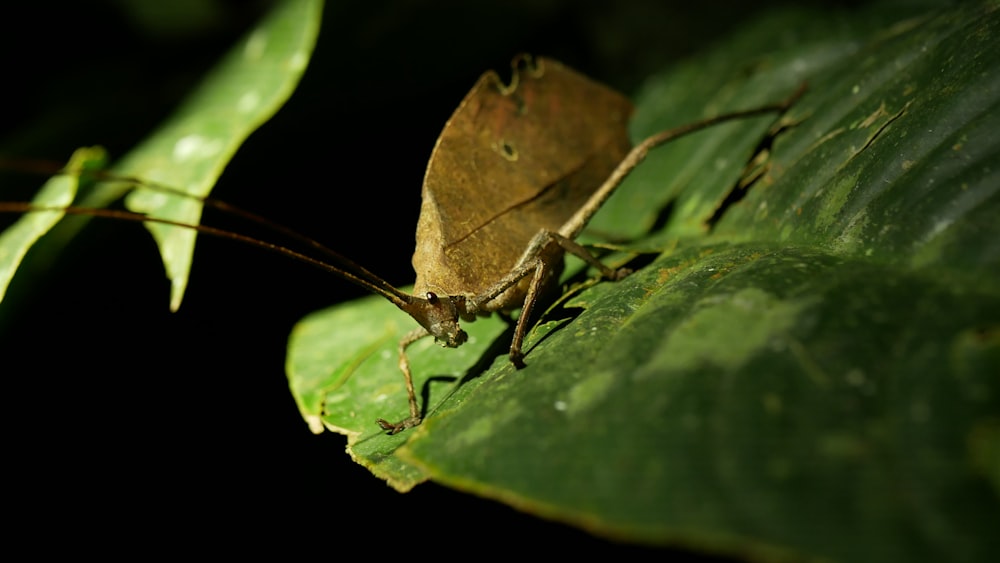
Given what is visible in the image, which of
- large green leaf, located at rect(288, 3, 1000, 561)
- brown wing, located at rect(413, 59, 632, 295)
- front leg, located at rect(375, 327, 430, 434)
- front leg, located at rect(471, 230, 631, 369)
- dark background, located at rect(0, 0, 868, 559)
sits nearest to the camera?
large green leaf, located at rect(288, 3, 1000, 561)

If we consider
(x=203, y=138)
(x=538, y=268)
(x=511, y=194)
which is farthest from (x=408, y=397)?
(x=203, y=138)

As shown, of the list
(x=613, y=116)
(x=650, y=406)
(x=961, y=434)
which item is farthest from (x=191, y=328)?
(x=961, y=434)

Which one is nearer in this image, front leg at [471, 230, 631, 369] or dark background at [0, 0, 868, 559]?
front leg at [471, 230, 631, 369]

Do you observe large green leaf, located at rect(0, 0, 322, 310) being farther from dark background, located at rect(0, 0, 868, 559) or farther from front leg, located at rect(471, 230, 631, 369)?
front leg, located at rect(471, 230, 631, 369)

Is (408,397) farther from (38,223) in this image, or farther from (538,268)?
(38,223)

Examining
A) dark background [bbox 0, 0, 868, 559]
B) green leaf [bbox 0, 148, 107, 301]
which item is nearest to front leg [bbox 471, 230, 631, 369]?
dark background [bbox 0, 0, 868, 559]

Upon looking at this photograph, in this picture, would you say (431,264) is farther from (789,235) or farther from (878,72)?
(878,72)

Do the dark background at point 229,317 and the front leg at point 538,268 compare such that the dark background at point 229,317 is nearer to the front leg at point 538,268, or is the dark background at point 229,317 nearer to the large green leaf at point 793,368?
the large green leaf at point 793,368
